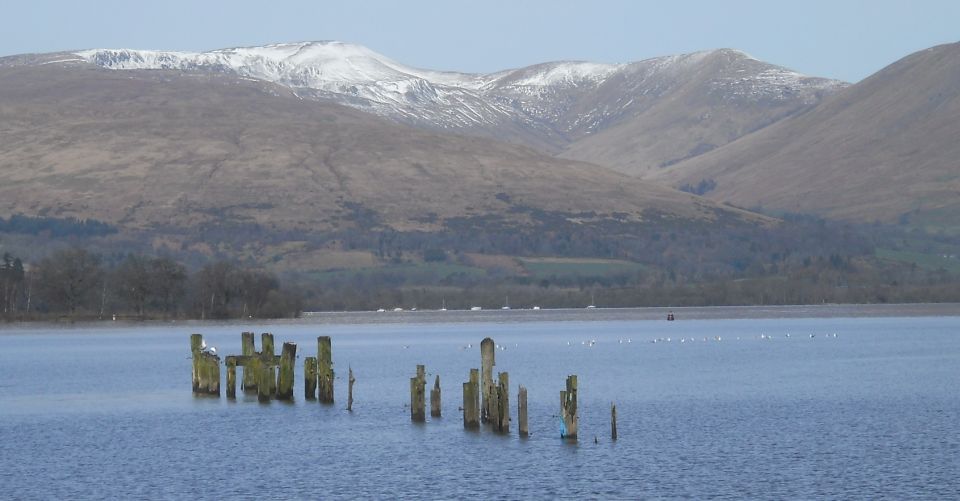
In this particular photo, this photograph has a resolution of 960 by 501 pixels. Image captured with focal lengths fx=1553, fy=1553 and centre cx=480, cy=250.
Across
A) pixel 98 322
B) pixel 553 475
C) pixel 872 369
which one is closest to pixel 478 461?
pixel 553 475

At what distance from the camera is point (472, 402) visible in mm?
47625

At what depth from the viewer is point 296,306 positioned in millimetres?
157750

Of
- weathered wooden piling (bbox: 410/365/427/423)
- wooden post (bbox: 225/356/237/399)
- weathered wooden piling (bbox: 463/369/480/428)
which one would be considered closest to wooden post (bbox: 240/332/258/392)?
wooden post (bbox: 225/356/237/399)

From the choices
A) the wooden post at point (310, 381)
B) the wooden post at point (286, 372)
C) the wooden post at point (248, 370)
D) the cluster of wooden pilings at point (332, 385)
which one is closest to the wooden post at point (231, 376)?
the cluster of wooden pilings at point (332, 385)

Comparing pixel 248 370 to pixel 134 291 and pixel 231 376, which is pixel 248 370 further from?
pixel 134 291

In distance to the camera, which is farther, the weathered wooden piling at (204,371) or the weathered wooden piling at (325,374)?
the weathered wooden piling at (204,371)

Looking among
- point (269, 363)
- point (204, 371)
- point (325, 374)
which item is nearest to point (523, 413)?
point (325, 374)

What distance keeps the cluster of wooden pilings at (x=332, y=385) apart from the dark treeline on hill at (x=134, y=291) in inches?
3190

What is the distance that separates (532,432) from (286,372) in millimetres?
14440

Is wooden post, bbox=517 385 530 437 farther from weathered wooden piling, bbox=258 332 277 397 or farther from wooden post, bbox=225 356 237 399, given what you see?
wooden post, bbox=225 356 237 399

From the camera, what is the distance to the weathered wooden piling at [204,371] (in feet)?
204

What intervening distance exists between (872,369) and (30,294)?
96.5 meters

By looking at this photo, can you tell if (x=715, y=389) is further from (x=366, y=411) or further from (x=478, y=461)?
(x=478, y=461)

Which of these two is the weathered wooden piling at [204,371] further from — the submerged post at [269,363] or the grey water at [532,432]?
the submerged post at [269,363]
